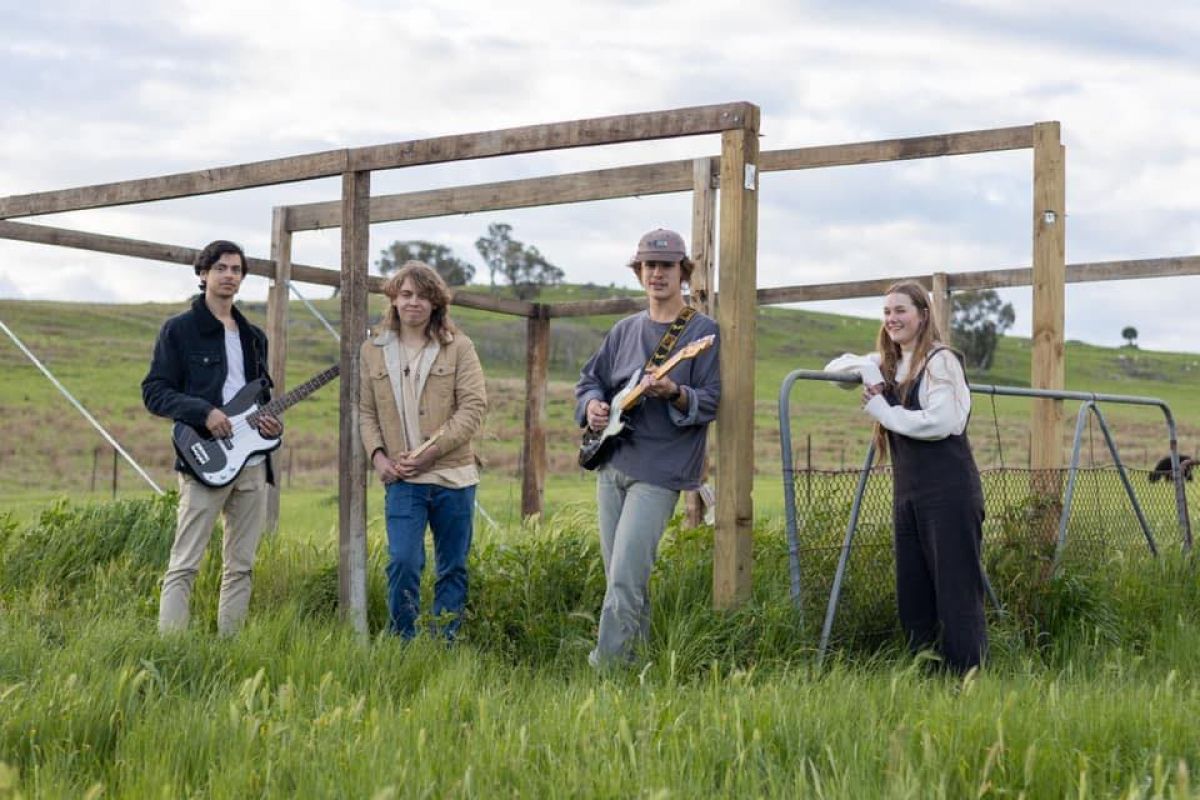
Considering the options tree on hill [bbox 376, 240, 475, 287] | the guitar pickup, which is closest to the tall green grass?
the guitar pickup

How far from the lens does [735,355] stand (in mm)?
6379

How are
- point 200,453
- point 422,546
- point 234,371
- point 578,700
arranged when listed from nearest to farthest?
point 578,700 → point 422,546 → point 200,453 → point 234,371

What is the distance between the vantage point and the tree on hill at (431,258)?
102000 mm

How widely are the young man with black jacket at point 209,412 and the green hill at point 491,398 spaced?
1.32 metres

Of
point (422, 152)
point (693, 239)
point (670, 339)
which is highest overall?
point (422, 152)

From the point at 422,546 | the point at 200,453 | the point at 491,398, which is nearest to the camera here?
the point at 422,546

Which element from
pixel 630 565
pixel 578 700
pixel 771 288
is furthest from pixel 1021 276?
pixel 578 700

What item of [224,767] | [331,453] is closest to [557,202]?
[224,767]

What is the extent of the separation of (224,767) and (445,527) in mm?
2796

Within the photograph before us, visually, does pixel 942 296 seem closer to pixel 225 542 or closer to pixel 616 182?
pixel 616 182

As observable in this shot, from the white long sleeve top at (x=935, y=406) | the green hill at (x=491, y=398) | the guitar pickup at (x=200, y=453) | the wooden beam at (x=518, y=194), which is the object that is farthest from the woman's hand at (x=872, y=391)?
the wooden beam at (x=518, y=194)

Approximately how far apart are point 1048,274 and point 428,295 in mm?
3823

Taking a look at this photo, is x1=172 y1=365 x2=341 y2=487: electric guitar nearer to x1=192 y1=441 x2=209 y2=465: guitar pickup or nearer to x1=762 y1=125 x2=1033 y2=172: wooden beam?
x1=192 y1=441 x2=209 y2=465: guitar pickup

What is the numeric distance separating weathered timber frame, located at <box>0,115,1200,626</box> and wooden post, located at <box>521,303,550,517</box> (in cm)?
1
